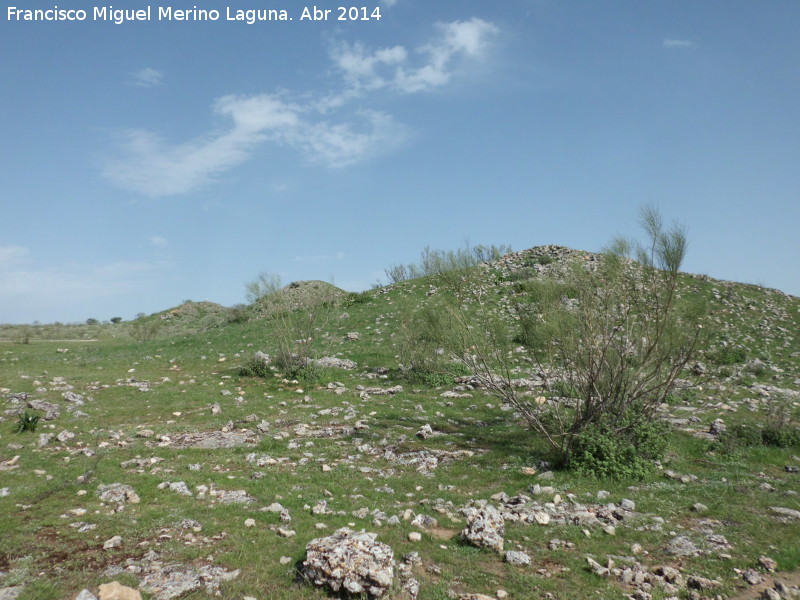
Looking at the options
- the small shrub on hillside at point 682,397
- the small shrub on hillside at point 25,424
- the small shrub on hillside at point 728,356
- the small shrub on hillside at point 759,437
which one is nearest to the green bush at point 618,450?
the small shrub on hillside at point 759,437

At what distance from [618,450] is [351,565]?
6457 mm

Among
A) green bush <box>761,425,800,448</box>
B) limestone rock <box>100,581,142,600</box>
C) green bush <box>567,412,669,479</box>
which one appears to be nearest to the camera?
limestone rock <box>100,581,142,600</box>

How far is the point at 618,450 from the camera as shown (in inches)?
385

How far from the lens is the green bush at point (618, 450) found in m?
9.51

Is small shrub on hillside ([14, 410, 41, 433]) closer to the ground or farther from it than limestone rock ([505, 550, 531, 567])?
farther from it

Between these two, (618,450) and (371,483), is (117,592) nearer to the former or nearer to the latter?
(371,483)

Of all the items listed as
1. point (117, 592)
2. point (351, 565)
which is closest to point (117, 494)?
point (117, 592)

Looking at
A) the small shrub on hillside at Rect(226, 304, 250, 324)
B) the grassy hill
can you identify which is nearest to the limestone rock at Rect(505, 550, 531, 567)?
the grassy hill

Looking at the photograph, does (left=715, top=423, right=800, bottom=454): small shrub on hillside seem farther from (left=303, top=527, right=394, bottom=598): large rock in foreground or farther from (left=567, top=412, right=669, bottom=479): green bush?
(left=303, top=527, right=394, bottom=598): large rock in foreground

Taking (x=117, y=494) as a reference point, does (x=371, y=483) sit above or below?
below

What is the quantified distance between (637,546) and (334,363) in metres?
15.5

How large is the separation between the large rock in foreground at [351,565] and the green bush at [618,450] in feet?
17.7

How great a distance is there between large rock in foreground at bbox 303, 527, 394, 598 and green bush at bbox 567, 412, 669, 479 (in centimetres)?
539

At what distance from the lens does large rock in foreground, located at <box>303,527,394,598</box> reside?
539 centimetres
